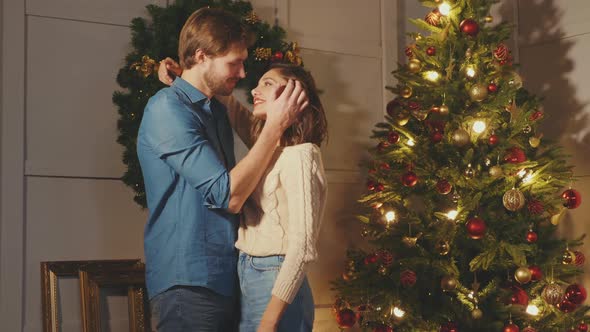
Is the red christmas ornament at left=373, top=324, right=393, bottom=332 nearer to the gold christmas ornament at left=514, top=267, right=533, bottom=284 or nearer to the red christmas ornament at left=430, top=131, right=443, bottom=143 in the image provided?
the gold christmas ornament at left=514, top=267, right=533, bottom=284

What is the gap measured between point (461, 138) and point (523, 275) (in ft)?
2.14

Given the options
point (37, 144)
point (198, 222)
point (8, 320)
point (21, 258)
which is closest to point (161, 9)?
point (37, 144)

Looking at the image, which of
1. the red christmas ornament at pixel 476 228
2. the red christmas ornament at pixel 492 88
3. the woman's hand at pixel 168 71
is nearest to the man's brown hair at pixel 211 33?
the woman's hand at pixel 168 71

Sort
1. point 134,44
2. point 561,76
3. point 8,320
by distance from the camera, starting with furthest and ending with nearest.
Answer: point 561,76 < point 134,44 < point 8,320

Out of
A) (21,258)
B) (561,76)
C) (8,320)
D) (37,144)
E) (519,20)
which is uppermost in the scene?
(519,20)

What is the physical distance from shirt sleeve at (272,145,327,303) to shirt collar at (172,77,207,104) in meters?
0.29

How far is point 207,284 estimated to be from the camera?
1.92 meters

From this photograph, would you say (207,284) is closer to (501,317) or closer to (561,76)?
(501,317)

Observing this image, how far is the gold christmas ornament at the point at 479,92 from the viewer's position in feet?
11.6

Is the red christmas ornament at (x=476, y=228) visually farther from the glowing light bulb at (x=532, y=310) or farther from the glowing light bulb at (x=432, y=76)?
the glowing light bulb at (x=432, y=76)

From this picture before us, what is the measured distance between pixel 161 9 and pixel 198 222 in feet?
6.73

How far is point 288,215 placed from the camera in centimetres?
201

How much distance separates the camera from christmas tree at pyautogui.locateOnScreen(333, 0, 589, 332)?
350cm

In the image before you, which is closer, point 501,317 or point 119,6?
point 501,317
